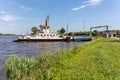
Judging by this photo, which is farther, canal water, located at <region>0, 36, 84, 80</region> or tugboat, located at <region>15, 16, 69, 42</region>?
tugboat, located at <region>15, 16, 69, 42</region>

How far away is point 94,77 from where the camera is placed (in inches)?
366

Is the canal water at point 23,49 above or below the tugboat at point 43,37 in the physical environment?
below

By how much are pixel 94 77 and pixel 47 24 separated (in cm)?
7461

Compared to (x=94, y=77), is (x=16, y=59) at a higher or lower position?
higher

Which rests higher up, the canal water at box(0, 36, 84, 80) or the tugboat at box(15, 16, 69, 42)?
the tugboat at box(15, 16, 69, 42)

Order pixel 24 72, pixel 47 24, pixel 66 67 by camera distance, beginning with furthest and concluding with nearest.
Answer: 1. pixel 47 24
2. pixel 66 67
3. pixel 24 72

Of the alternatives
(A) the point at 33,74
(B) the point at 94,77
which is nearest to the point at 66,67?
(A) the point at 33,74

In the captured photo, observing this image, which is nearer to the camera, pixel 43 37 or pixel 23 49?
pixel 23 49

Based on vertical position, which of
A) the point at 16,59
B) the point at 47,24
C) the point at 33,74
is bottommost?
the point at 33,74

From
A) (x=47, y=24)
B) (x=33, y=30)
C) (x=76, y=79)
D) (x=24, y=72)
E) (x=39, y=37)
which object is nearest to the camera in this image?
(x=76, y=79)

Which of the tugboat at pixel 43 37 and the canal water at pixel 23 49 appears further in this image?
the tugboat at pixel 43 37

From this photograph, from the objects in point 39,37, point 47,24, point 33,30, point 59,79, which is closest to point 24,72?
point 59,79

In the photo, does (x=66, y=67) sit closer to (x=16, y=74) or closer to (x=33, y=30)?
(x=16, y=74)

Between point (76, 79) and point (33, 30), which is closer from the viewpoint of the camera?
point (76, 79)
